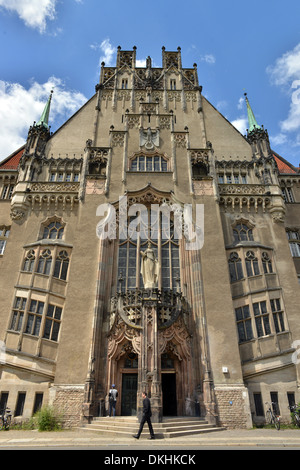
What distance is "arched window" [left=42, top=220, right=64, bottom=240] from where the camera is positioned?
21438 mm

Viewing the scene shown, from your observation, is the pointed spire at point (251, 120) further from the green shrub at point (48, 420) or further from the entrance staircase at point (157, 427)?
the green shrub at point (48, 420)

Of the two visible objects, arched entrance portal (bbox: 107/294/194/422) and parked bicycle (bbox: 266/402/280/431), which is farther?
arched entrance portal (bbox: 107/294/194/422)

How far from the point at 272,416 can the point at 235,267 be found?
28.7 ft

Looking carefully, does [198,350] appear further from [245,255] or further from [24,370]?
[24,370]

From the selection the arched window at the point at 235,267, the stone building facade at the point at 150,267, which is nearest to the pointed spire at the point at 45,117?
the stone building facade at the point at 150,267

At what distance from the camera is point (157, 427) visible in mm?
12125

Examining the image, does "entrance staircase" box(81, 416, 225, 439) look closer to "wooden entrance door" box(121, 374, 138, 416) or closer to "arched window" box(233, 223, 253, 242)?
"wooden entrance door" box(121, 374, 138, 416)

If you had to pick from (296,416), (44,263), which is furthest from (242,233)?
(44,263)

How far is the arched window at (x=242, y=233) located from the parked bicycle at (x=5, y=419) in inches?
687

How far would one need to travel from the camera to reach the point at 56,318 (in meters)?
18.4

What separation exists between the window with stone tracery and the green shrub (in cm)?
729

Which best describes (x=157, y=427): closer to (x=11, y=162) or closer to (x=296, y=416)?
(x=296, y=416)

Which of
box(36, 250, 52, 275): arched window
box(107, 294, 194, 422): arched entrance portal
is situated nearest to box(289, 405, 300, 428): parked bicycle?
box(107, 294, 194, 422): arched entrance portal

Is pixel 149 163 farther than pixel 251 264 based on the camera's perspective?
Yes
